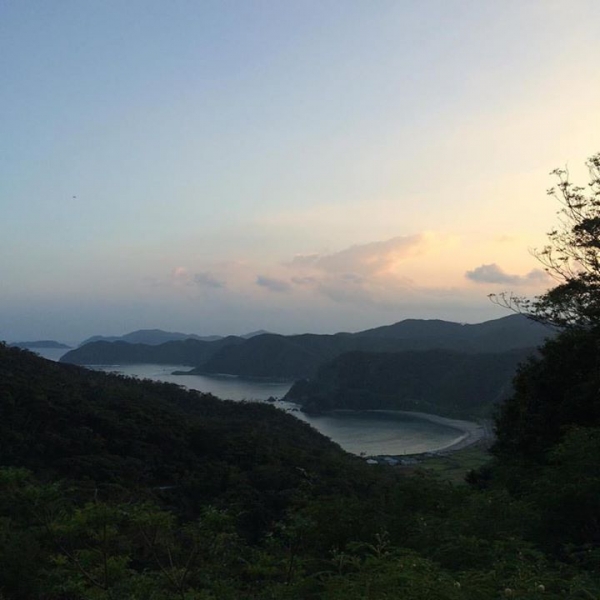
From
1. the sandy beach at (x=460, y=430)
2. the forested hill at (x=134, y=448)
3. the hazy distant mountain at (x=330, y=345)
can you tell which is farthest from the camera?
the hazy distant mountain at (x=330, y=345)

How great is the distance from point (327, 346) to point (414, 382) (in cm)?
4950

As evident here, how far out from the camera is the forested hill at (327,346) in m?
128

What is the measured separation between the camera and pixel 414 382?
9538 cm

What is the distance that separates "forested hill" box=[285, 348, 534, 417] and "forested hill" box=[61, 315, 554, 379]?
20.2 m

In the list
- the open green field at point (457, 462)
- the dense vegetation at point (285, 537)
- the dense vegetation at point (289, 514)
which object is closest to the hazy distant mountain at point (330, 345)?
the open green field at point (457, 462)

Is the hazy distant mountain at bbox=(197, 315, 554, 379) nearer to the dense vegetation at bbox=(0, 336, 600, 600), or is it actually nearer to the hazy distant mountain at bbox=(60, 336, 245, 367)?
the hazy distant mountain at bbox=(60, 336, 245, 367)

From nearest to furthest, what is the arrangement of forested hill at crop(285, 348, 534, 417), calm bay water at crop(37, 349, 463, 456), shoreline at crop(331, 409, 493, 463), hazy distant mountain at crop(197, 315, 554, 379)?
shoreline at crop(331, 409, 493, 463) → calm bay water at crop(37, 349, 463, 456) → forested hill at crop(285, 348, 534, 417) → hazy distant mountain at crop(197, 315, 554, 379)

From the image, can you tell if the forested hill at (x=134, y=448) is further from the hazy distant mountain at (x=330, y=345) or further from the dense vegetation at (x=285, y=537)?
the hazy distant mountain at (x=330, y=345)

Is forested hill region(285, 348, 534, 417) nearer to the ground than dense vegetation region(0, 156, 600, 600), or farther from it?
nearer to the ground

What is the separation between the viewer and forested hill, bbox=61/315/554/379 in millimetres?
127500

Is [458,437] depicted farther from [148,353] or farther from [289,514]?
[148,353]

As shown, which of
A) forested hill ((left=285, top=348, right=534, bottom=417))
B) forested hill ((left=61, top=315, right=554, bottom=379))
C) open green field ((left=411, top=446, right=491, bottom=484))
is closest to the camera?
open green field ((left=411, top=446, right=491, bottom=484))

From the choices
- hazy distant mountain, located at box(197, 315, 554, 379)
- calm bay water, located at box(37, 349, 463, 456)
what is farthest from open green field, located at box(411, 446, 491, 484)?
hazy distant mountain, located at box(197, 315, 554, 379)

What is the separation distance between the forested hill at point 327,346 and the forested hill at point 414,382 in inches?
796
